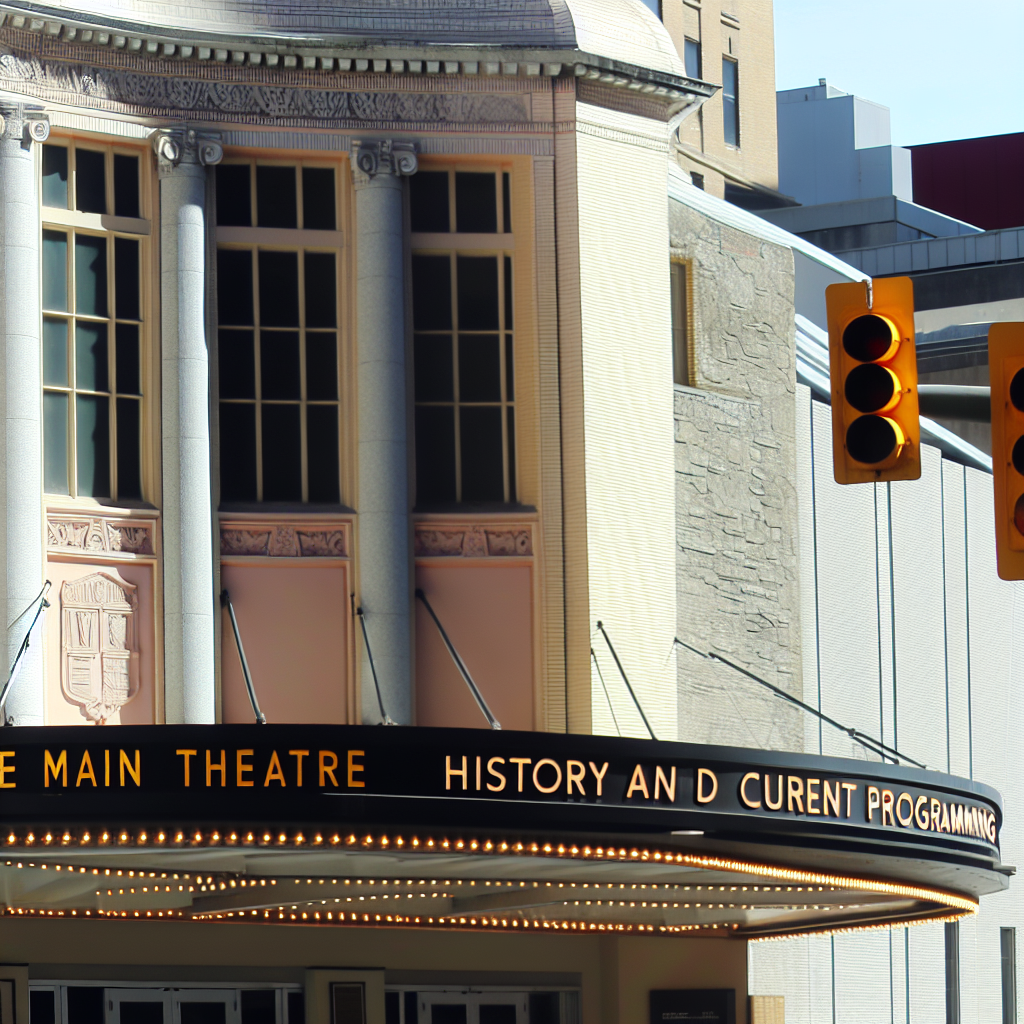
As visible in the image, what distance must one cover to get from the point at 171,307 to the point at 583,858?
7121 mm

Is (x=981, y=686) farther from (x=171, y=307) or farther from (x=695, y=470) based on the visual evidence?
(x=171, y=307)

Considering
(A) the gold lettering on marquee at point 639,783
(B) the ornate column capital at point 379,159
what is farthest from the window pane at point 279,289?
(A) the gold lettering on marquee at point 639,783

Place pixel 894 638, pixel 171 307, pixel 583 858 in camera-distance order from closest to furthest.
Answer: pixel 583 858
pixel 171 307
pixel 894 638

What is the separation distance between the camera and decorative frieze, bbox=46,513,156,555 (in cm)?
1894

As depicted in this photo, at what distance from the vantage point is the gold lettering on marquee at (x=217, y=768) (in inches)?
575

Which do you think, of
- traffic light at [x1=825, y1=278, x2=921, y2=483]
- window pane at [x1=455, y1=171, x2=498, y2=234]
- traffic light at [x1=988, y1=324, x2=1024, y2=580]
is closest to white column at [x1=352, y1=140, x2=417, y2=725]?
window pane at [x1=455, y1=171, x2=498, y2=234]

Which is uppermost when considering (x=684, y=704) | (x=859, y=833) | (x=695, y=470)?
(x=695, y=470)

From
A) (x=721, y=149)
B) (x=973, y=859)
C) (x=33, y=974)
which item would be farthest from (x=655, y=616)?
(x=721, y=149)

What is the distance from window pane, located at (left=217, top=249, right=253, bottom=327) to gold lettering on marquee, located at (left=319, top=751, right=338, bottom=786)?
658cm

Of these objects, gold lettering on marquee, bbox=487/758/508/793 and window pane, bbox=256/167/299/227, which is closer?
gold lettering on marquee, bbox=487/758/508/793

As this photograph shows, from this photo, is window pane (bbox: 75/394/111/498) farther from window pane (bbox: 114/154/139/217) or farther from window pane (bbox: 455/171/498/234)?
window pane (bbox: 455/171/498/234)

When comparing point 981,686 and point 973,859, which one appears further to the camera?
point 981,686

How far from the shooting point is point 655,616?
20734 mm

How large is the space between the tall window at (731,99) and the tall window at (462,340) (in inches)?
1151
